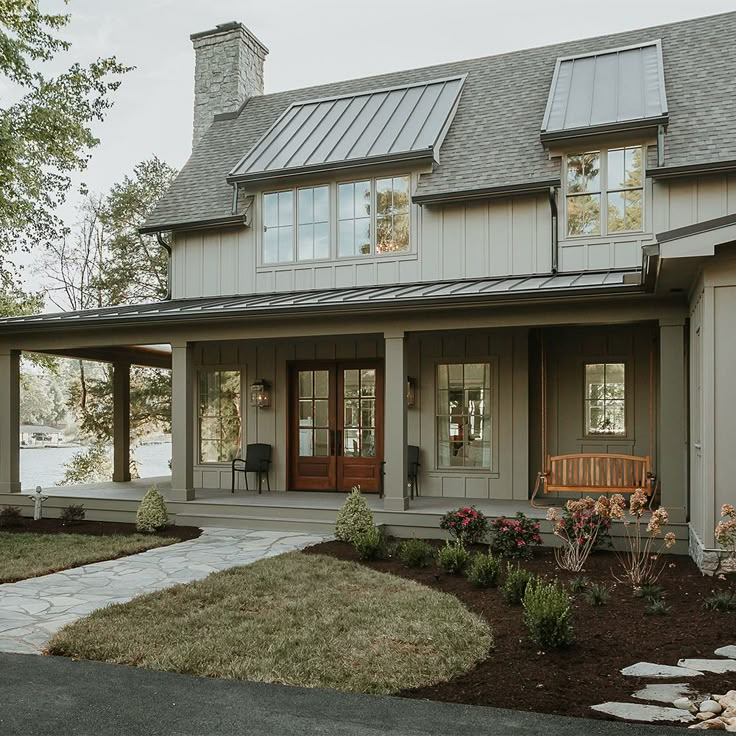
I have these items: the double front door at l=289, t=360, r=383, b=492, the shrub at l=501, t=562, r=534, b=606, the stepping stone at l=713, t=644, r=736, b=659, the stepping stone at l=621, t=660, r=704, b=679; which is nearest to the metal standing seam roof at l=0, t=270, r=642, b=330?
the double front door at l=289, t=360, r=383, b=492

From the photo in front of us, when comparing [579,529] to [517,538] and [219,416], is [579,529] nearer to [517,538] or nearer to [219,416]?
[517,538]

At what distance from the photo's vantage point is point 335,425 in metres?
11.9

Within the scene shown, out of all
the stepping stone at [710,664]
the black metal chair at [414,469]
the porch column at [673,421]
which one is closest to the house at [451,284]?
the porch column at [673,421]

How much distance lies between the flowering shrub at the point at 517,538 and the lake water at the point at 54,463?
12143 mm

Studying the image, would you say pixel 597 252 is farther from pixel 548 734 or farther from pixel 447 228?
pixel 548 734

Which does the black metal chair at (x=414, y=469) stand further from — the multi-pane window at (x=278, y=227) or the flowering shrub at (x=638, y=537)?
the flowering shrub at (x=638, y=537)

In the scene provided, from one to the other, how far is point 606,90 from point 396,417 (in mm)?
5792

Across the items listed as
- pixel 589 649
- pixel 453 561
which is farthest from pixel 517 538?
pixel 589 649

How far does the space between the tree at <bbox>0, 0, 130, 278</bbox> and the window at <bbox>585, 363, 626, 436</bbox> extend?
10.9 metres

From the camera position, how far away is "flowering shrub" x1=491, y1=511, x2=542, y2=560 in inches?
304

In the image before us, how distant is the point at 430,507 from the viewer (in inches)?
379

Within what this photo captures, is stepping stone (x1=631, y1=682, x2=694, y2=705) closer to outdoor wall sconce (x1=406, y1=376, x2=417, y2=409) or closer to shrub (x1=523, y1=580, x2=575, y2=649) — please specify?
shrub (x1=523, y1=580, x2=575, y2=649)

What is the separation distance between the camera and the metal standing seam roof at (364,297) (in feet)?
27.5

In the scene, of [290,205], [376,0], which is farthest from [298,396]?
[376,0]
